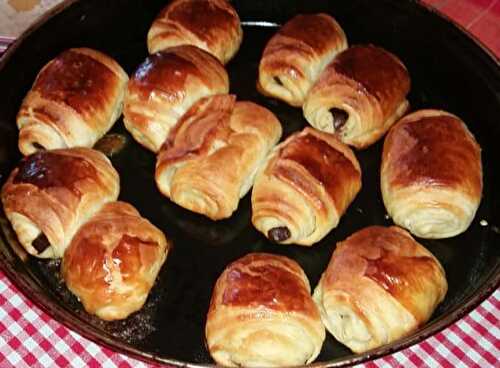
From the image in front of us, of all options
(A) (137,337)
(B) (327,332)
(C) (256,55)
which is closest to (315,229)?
(B) (327,332)

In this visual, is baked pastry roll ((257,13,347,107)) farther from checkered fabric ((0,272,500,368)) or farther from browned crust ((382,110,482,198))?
checkered fabric ((0,272,500,368))

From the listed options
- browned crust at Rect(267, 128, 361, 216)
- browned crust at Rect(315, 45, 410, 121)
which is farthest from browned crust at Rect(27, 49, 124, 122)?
browned crust at Rect(315, 45, 410, 121)

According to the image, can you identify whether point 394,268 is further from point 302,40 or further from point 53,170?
point 53,170

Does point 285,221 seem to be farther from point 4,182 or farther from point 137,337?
point 4,182

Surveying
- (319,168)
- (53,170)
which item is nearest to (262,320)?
(319,168)

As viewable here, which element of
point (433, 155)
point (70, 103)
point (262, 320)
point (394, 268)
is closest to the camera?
point (262, 320)
